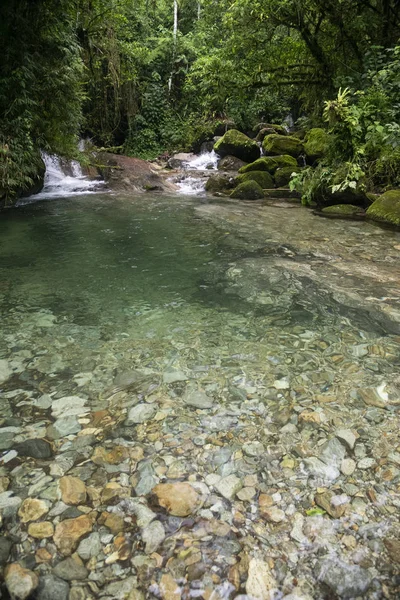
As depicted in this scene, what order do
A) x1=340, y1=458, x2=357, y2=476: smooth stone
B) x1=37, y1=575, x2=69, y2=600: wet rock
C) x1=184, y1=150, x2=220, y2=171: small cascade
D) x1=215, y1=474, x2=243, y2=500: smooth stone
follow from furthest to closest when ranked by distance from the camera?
x1=184, y1=150, x2=220, y2=171: small cascade
x1=340, y1=458, x2=357, y2=476: smooth stone
x1=215, y1=474, x2=243, y2=500: smooth stone
x1=37, y1=575, x2=69, y2=600: wet rock

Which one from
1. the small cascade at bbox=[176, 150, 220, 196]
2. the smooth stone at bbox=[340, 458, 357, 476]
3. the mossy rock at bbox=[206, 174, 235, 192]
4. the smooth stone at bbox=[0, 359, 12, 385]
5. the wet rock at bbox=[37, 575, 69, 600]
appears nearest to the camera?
the wet rock at bbox=[37, 575, 69, 600]

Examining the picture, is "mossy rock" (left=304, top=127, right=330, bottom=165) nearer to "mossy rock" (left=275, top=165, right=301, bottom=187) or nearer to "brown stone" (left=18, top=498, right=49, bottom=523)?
"mossy rock" (left=275, top=165, right=301, bottom=187)

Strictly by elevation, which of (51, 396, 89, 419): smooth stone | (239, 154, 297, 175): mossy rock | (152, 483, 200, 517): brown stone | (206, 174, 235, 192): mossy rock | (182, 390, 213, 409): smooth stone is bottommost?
(182, 390, 213, 409): smooth stone

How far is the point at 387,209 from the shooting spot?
8039 mm

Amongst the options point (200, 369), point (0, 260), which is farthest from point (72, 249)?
point (200, 369)

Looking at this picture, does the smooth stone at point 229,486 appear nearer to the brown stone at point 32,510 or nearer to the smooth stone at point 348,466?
the smooth stone at point 348,466

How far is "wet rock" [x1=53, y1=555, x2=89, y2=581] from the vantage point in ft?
4.89

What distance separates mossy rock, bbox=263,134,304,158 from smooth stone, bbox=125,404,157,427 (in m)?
14.0

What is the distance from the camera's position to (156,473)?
197cm

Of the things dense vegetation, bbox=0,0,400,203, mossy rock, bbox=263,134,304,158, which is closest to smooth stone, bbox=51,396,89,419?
dense vegetation, bbox=0,0,400,203

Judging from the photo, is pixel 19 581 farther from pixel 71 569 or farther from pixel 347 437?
pixel 347 437

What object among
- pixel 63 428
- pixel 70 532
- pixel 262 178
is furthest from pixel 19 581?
pixel 262 178

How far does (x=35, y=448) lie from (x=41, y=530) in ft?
1.80

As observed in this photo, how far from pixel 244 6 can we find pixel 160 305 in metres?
8.75
